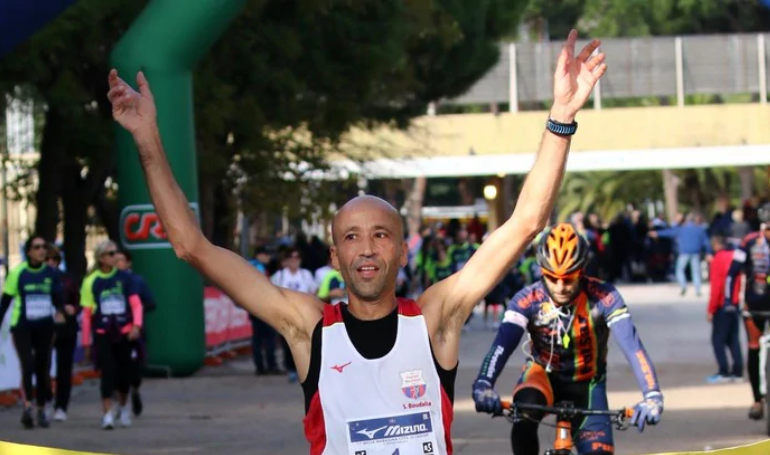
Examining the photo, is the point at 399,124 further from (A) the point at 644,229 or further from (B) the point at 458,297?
(B) the point at 458,297

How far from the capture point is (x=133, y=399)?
1658cm

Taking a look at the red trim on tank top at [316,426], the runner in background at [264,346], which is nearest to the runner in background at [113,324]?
the runner in background at [264,346]

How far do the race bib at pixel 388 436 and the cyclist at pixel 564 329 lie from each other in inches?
118

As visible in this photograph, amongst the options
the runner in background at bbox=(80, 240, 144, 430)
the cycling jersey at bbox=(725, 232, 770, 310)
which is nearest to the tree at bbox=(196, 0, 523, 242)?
the runner in background at bbox=(80, 240, 144, 430)

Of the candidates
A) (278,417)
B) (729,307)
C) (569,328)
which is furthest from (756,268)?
(569,328)

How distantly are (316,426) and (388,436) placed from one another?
215mm

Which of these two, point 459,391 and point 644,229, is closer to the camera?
point 459,391

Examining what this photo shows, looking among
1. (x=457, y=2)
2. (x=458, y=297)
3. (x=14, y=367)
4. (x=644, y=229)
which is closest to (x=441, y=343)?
(x=458, y=297)

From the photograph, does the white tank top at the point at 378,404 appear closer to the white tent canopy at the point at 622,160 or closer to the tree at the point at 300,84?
the tree at the point at 300,84

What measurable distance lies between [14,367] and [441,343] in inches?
532

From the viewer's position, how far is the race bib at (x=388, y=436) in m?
4.78

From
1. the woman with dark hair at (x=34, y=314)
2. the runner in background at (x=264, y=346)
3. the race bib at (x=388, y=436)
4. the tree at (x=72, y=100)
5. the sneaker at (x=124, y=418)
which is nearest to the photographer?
the race bib at (x=388, y=436)

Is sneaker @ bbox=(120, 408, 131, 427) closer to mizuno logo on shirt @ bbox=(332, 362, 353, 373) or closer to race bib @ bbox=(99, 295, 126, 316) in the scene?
race bib @ bbox=(99, 295, 126, 316)

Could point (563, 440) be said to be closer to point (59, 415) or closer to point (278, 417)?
point (278, 417)
